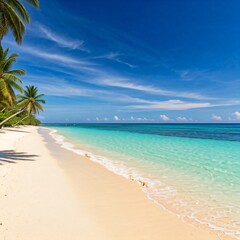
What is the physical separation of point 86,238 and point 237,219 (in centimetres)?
335

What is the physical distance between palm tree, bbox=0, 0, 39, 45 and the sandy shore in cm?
875

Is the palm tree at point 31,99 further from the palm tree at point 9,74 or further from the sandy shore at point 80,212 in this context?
the sandy shore at point 80,212

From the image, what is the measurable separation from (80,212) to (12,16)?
11804mm

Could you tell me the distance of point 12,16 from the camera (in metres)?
11.9

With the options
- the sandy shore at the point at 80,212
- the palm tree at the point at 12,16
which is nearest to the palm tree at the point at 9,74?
the palm tree at the point at 12,16

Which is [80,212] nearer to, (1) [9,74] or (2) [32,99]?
(1) [9,74]

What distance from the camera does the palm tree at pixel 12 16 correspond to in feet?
38.3

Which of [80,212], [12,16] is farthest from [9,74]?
[80,212]

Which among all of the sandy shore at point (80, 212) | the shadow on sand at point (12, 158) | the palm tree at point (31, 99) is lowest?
the sandy shore at point (80, 212)

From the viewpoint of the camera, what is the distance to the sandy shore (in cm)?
375

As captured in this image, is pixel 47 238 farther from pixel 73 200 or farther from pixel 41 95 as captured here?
pixel 41 95

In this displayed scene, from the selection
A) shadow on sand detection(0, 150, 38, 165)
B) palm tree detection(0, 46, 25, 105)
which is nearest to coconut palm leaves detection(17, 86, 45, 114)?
palm tree detection(0, 46, 25, 105)

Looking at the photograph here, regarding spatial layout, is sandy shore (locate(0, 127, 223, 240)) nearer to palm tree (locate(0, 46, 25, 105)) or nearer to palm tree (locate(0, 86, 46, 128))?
palm tree (locate(0, 46, 25, 105))

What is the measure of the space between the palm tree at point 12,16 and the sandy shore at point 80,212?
8748 mm
